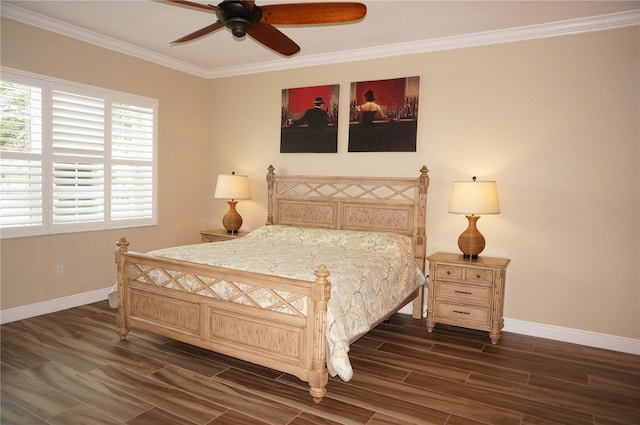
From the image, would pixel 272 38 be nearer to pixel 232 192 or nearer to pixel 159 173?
pixel 232 192

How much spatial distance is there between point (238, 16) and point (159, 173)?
3392 mm

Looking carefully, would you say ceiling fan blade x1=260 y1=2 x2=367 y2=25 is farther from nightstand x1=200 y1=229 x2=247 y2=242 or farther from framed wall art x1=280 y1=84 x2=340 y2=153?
nightstand x1=200 y1=229 x2=247 y2=242

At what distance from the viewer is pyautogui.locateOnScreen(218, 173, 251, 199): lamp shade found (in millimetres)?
5289

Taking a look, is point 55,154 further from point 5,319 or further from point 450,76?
point 450,76

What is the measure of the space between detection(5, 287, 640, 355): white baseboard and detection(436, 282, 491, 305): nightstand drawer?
1.90ft

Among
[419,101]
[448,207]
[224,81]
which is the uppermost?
[224,81]

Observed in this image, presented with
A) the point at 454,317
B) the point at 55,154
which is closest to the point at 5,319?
the point at 55,154

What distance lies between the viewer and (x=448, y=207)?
445 centimetres

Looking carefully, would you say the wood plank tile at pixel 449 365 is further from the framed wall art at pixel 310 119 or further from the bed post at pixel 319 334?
the framed wall art at pixel 310 119

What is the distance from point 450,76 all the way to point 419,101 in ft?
1.28

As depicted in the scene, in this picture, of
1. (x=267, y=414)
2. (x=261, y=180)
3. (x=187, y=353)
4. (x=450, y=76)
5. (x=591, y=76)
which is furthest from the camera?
(x=261, y=180)

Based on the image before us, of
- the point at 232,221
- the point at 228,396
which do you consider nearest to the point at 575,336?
the point at 228,396

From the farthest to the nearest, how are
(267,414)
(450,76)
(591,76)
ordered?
(450,76) < (591,76) < (267,414)

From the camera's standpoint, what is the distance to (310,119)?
520 centimetres
